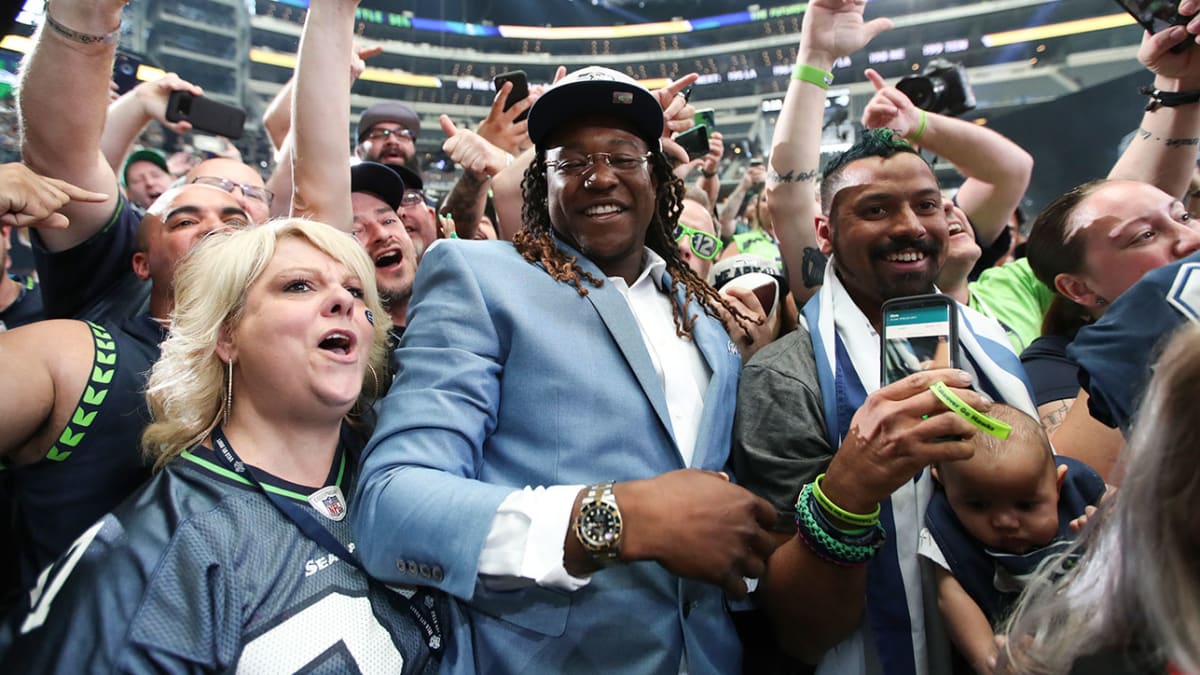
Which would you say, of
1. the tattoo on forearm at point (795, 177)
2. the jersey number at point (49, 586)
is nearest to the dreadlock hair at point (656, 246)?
the tattoo on forearm at point (795, 177)

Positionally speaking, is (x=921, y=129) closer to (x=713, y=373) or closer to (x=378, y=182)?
(x=713, y=373)

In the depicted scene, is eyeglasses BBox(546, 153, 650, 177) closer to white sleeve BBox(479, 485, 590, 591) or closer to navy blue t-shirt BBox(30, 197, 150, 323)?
white sleeve BBox(479, 485, 590, 591)

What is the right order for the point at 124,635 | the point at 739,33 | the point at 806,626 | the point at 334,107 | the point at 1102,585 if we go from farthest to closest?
1. the point at 739,33
2. the point at 334,107
3. the point at 806,626
4. the point at 124,635
5. the point at 1102,585

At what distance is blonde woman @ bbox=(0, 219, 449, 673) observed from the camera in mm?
1177

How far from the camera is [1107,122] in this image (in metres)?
9.45

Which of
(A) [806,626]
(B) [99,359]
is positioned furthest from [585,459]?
(B) [99,359]

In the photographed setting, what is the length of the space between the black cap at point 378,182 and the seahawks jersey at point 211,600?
139 centimetres

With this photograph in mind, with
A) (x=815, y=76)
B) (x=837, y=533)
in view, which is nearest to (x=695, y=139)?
(x=815, y=76)

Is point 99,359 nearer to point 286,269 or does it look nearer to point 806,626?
point 286,269

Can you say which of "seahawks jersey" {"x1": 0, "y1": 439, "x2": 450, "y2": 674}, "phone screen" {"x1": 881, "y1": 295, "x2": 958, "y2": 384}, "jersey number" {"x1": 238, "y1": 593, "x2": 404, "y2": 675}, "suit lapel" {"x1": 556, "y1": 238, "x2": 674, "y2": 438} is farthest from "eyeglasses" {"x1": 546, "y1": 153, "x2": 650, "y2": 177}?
"jersey number" {"x1": 238, "y1": 593, "x2": 404, "y2": 675}

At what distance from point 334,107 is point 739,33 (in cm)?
2487

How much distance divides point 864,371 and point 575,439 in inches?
29.9

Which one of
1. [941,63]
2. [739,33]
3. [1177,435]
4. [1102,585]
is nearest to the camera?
[1177,435]

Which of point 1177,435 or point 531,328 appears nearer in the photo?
point 1177,435
